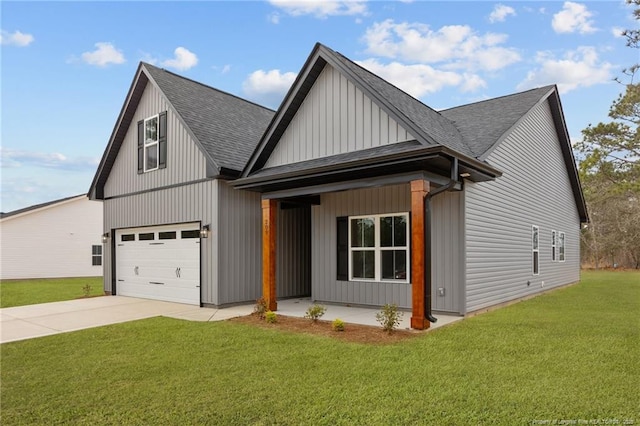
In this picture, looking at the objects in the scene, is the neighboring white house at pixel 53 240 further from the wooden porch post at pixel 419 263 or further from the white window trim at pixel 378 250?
the wooden porch post at pixel 419 263

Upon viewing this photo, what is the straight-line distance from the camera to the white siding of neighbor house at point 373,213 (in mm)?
8680

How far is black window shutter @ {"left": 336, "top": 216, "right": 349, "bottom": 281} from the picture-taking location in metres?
10.3

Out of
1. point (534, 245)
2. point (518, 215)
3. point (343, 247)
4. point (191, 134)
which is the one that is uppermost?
point (191, 134)

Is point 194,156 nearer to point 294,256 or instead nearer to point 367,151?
point 294,256

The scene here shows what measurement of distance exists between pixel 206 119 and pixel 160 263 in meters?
4.22

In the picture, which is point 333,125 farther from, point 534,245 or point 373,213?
point 534,245

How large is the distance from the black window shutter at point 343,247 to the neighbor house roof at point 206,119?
9.16 feet

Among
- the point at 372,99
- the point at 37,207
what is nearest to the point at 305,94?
the point at 372,99

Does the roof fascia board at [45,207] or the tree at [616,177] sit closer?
the roof fascia board at [45,207]

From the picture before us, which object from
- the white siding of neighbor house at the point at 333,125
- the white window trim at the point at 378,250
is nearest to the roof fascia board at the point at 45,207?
the white siding of neighbor house at the point at 333,125

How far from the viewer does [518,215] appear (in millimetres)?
11523

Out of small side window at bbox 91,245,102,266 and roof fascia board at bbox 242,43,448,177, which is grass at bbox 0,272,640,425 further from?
small side window at bbox 91,245,102,266

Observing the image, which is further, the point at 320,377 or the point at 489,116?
the point at 489,116

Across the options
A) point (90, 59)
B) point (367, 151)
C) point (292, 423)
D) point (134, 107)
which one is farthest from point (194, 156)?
point (292, 423)
